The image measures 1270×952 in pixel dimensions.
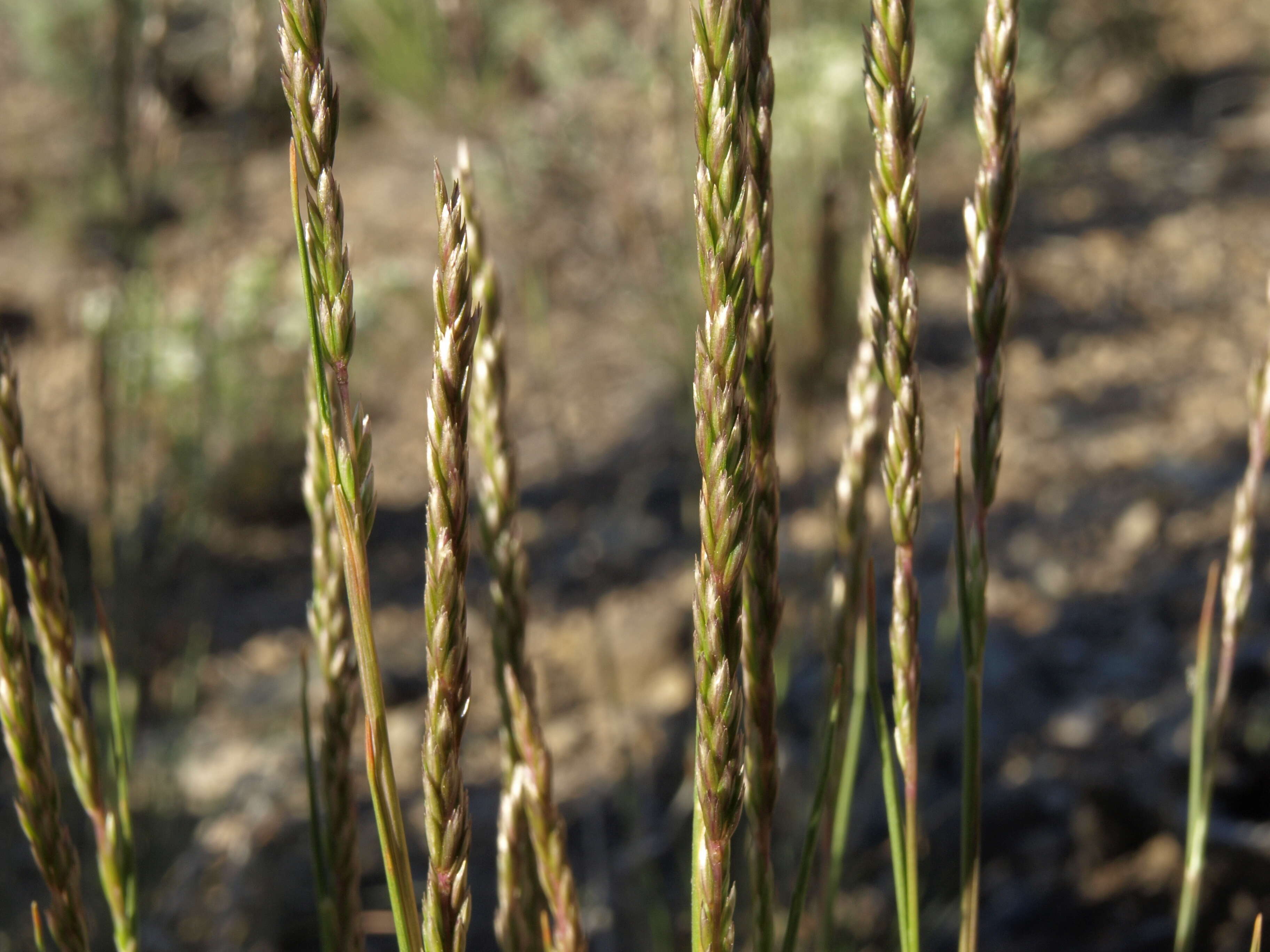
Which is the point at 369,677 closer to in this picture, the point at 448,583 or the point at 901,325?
the point at 448,583

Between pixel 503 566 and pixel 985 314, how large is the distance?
1.42ft

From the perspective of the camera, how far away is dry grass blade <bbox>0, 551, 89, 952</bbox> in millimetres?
758

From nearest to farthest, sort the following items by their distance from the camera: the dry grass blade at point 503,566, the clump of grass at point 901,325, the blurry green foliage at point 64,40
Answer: the clump of grass at point 901,325 → the dry grass blade at point 503,566 → the blurry green foliage at point 64,40

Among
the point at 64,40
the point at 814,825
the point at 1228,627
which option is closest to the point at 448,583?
the point at 814,825

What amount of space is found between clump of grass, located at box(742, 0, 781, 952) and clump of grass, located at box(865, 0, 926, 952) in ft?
0.22

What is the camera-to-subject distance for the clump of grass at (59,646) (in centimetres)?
76

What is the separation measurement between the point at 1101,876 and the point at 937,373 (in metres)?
2.18

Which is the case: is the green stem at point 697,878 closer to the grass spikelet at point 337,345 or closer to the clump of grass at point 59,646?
the grass spikelet at point 337,345

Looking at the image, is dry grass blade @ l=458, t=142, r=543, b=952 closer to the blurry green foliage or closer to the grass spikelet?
the grass spikelet

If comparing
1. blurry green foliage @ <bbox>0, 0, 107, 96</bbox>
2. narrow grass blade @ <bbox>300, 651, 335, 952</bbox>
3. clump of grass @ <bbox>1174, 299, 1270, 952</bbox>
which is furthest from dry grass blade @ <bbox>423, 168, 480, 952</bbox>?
blurry green foliage @ <bbox>0, 0, 107, 96</bbox>

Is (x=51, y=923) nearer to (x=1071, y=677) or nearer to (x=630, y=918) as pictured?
(x=630, y=918)

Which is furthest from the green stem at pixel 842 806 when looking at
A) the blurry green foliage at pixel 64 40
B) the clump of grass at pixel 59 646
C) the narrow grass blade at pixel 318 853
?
the blurry green foliage at pixel 64 40

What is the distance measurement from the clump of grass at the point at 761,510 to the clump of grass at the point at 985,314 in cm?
12

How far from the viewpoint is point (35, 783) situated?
78 centimetres
